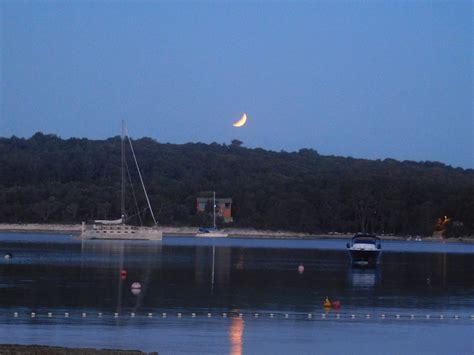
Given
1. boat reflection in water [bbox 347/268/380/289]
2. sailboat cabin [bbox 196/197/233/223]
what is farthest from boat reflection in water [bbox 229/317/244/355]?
sailboat cabin [bbox 196/197/233/223]

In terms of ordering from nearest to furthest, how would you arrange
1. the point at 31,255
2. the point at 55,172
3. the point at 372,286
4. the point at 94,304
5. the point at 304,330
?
the point at 304,330, the point at 94,304, the point at 372,286, the point at 31,255, the point at 55,172

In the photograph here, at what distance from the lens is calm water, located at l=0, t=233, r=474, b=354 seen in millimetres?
25750

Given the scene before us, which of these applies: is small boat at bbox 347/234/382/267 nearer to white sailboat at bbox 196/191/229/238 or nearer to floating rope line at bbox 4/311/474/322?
floating rope line at bbox 4/311/474/322

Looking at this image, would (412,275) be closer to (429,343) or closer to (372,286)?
(372,286)

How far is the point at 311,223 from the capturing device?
6171 inches

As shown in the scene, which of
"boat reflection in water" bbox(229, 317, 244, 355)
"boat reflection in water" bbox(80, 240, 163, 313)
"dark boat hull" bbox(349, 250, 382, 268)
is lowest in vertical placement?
"boat reflection in water" bbox(229, 317, 244, 355)

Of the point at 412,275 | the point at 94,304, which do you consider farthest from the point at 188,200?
the point at 94,304

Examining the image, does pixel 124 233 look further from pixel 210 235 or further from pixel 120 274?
pixel 120 274

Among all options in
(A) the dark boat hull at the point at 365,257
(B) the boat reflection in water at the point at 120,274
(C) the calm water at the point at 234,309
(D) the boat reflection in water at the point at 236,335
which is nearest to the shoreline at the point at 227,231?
(B) the boat reflection in water at the point at 120,274

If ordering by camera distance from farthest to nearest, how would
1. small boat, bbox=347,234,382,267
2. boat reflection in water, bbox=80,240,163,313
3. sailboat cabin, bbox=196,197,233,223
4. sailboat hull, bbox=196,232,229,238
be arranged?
sailboat cabin, bbox=196,197,233,223 < sailboat hull, bbox=196,232,229,238 < small boat, bbox=347,234,382,267 < boat reflection in water, bbox=80,240,163,313

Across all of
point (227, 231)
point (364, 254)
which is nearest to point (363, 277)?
point (364, 254)

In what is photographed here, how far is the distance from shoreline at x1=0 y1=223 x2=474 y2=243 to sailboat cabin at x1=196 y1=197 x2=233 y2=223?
3.27 m

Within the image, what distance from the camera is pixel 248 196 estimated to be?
518ft

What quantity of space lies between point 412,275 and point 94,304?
2806 centimetres
